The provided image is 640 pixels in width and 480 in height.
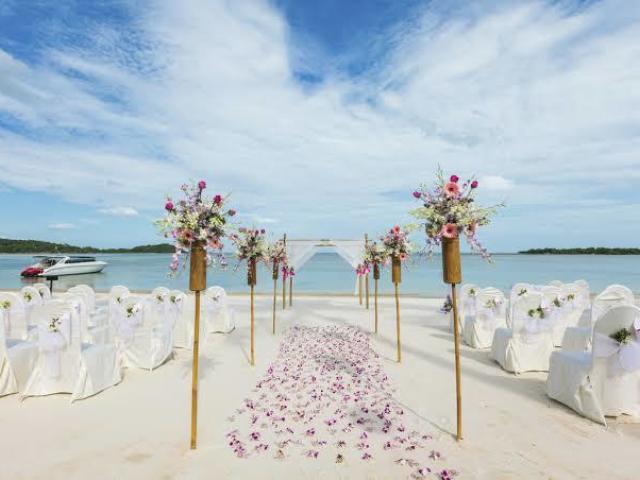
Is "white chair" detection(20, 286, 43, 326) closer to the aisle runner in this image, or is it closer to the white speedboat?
the aisle runner

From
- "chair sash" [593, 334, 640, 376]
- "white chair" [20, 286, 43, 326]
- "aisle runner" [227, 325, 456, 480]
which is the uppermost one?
"white chair" [20, 286, 43, 326]

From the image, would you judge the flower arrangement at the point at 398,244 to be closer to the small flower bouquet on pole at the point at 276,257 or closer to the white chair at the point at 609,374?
the small flower bouquet on pole at the point at 276,257

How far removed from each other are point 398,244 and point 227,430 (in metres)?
4.71

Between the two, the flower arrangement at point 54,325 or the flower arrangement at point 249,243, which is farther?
the flower arrangement at point 249,243

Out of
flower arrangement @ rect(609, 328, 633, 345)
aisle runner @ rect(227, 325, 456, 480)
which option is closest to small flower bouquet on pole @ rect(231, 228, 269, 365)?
aisle runner @ rect(227, 325, 456, 480)

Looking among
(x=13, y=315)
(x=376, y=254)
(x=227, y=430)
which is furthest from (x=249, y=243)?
(x=13, y=315)

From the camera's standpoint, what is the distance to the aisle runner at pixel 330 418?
344 centimetres

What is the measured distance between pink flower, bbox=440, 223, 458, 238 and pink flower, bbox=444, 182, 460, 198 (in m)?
0.31

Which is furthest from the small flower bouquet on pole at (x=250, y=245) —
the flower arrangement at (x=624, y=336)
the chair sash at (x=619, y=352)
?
the flower arrangement at (x=624, y=336)

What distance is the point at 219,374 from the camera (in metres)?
5.88

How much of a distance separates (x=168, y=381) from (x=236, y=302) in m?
9.54

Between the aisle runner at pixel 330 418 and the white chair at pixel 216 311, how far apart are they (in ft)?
8.98

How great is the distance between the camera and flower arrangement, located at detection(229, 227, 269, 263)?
666 centimetres

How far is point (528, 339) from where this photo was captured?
597cm
